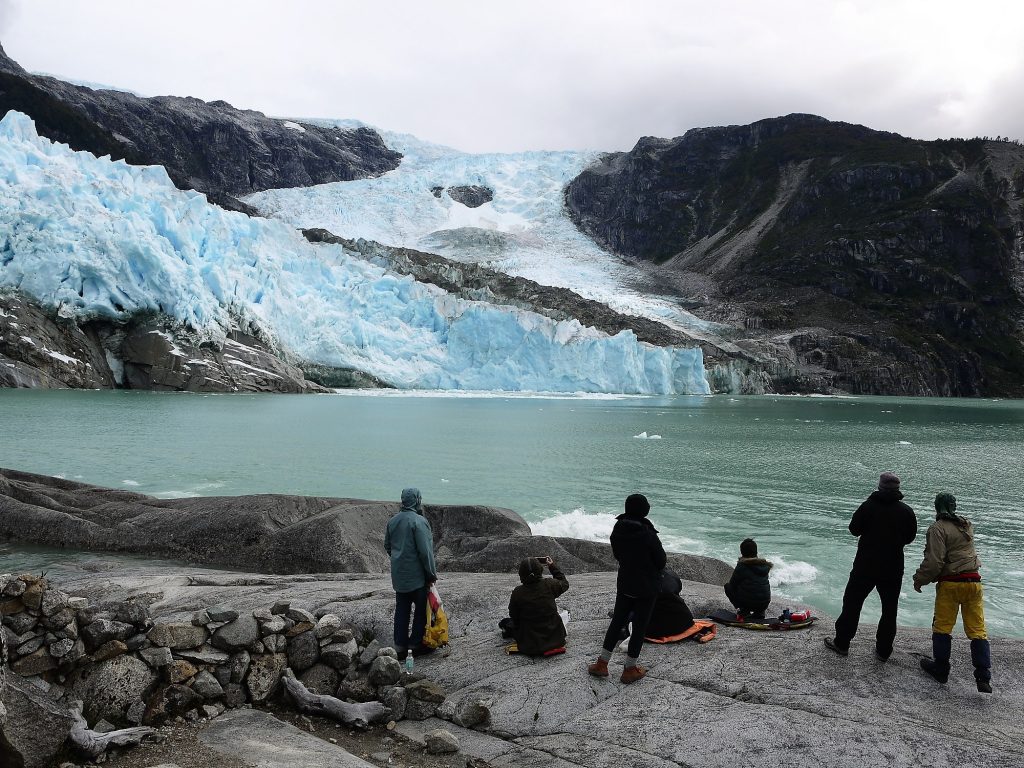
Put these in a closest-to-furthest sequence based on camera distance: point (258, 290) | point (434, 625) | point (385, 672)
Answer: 1. point (385, 672)
2. point (434, 625)
3. point (258, 290)

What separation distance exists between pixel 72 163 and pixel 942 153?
508 ft

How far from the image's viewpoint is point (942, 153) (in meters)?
144

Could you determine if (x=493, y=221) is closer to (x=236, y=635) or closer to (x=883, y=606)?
(x=236, y=635)

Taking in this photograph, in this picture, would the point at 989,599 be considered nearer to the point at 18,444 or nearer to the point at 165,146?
the point at 18,444

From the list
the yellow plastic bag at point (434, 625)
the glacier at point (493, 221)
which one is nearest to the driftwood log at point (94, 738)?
the yellow plastic bag at point (434, 625)

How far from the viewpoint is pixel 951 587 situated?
5070 mm

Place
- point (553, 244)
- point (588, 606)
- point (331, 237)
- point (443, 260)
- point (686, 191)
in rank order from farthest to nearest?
point (686, 191) < point (553, 244) < point (443, 260) < point (331, 237) < point (588, 606)

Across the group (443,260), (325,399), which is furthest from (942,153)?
(325,399)

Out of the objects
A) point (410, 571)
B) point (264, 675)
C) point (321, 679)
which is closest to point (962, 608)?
point (410, 571)

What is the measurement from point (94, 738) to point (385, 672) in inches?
78.3

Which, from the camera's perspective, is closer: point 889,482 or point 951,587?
point 951,587

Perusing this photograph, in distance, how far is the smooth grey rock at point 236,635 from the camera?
5453 millimetres

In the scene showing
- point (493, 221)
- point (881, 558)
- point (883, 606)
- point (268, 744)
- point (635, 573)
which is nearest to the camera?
point (268, 744)

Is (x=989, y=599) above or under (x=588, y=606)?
under
